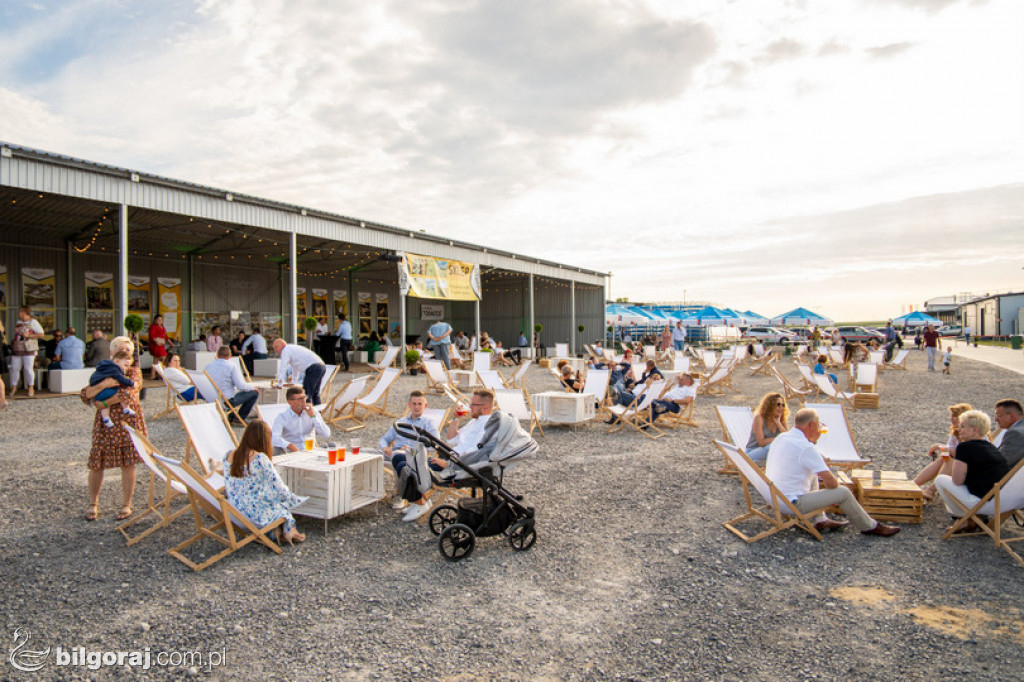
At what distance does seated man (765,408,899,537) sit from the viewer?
12.3 ft

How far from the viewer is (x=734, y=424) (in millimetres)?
5324

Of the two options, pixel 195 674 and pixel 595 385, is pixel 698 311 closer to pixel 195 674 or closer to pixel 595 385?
pixel 595 385

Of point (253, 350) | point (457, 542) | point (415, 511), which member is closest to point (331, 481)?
point (415, 511)

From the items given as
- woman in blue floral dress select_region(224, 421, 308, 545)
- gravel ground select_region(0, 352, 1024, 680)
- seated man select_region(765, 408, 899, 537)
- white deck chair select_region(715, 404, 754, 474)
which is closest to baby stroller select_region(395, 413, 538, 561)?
gravel ground select_region(0, 352, 1024, 680)

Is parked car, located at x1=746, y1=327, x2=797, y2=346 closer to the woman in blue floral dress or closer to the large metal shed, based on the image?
the large metal shed

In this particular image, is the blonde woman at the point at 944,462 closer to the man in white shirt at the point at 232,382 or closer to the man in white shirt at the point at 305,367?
the man in white shirt at the point at 305,367

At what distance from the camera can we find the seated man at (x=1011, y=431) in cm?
377

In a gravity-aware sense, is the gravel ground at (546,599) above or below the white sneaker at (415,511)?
below

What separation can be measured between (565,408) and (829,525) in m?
4.15

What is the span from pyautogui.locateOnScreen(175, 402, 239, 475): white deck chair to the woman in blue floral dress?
0.46 meters

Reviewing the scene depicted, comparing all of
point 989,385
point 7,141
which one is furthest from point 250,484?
point 989,385

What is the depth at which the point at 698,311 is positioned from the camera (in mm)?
31500

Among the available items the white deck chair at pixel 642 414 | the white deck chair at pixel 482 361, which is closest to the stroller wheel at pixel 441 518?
the white deck chair at pixel 642 414

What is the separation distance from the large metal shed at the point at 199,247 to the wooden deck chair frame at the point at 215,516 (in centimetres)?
856
